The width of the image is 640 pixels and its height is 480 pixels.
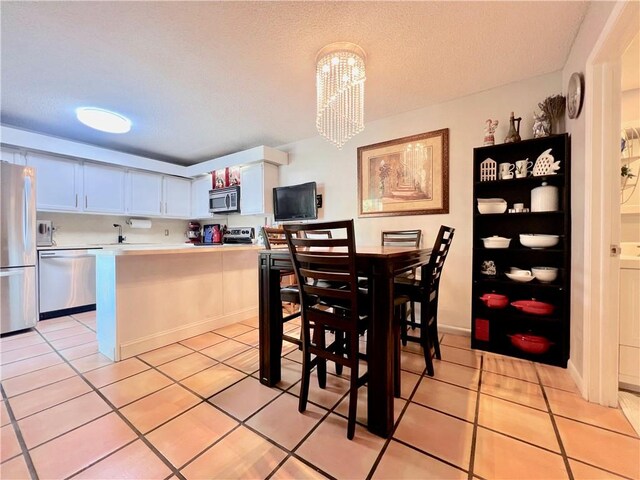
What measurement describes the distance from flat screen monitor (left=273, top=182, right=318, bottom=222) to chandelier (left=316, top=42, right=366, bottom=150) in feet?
4.47

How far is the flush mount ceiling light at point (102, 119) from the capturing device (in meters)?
2.60

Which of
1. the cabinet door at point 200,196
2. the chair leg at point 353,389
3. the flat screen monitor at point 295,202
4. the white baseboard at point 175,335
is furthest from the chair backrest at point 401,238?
the cabinet door at point 200,196

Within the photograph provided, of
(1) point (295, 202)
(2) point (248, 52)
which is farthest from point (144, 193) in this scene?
(2) point (248, 52)

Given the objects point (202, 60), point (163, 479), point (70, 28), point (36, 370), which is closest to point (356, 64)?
point (202, 60)

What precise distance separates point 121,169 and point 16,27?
261 centimetres

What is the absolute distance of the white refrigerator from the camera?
8.72ft

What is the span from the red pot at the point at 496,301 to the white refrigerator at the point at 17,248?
4.59 m

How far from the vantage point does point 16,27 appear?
5.52ft

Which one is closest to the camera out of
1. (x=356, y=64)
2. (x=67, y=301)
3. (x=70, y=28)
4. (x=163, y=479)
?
(x=163, y=479)

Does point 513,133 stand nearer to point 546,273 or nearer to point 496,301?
point 546,273

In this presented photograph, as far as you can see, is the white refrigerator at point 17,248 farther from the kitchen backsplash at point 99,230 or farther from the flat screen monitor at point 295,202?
the flat screen monitor at point 295,202

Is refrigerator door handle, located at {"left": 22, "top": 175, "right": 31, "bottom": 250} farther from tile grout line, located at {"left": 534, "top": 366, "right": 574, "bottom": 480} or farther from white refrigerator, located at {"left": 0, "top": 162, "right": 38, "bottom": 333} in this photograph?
tile grout line, located at {"left": 534, "top": 366, "right": 574, "bottom": 480}

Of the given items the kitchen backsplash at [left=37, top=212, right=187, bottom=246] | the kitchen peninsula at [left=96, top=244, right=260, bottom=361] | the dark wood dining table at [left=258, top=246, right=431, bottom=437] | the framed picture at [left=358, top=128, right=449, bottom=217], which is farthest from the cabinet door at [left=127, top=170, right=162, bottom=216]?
the dark wood dining table at [left=258, top=246, right=431, bottom=437]

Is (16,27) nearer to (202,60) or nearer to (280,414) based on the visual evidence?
(202,60)
